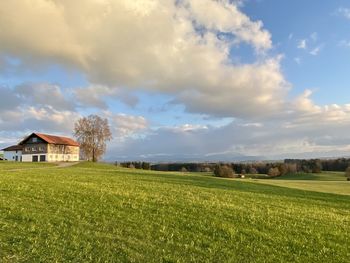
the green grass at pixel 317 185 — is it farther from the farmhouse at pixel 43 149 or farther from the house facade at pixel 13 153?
the house facade at pixel 13 153

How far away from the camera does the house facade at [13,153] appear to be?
395ft

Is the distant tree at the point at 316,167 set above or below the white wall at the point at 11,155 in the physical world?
below

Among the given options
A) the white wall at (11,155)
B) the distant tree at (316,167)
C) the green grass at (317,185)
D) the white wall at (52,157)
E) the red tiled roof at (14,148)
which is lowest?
the green grass at (317,185)

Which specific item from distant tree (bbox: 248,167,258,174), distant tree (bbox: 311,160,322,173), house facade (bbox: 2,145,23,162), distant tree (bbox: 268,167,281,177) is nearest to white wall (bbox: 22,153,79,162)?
house facade (bbox: 2,145,23,162)

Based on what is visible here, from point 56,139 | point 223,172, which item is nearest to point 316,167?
point 223,172

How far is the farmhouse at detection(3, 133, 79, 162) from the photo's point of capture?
362 feet

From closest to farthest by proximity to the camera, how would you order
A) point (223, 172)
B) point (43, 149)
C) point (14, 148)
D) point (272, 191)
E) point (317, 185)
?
point (272, 191)
point (317, 185)
point (223, 172)
point (43, 149)
point (14, 148)

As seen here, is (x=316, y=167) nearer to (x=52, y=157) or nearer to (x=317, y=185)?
(x=52, y=157)

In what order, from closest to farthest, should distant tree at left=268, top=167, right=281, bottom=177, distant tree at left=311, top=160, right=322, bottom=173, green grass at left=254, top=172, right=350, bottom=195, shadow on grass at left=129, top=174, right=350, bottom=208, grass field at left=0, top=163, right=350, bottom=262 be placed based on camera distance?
grass field at left=0, top=163, right=350, bottom=262, shadow on grass at left=129, top=174, right=350, bottom=208, green grass at left=254, top=172, right=350, bottom=195, distant tree at left=268, top=167, right=281, bottom=177, distant tree at left=311, top=160, right=322, bottom=173

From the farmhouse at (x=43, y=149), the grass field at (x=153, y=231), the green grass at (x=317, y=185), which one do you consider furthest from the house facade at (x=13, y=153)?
the grass field at (x=153, y=231)

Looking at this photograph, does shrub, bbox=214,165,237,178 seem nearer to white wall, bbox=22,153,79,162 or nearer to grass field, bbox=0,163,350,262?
white wall, bbox=22,153,79,162

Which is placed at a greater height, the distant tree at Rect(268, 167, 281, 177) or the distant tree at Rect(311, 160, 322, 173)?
Result: the distant tree at Rect(311, 160, 322, 173)

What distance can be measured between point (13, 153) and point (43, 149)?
18850mm

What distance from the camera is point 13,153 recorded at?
123m
